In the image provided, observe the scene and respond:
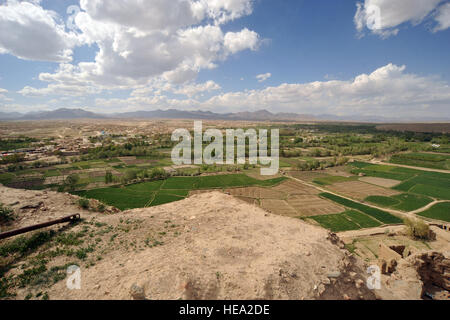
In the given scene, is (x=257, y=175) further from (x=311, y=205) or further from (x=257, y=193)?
(x=311, y=205)

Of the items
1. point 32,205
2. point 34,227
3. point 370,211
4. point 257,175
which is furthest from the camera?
point 257,175

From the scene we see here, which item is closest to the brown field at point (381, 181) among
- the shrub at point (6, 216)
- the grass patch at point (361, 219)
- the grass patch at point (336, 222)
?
the grass patch at point (361, 219)

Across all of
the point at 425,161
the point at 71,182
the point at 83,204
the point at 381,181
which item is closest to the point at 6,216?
the point at 83,204

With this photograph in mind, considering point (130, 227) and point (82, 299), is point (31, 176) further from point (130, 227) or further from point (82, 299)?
point (82, 299)

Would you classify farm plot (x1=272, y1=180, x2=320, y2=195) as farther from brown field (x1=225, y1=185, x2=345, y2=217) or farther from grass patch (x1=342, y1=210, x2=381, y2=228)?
grass patch (x1=342, y1=210, x2=381, y2=228)

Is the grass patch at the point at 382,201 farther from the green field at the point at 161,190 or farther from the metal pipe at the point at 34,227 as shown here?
the metal pipe at the point at 34,227
